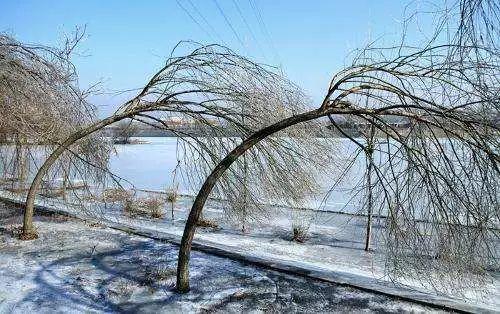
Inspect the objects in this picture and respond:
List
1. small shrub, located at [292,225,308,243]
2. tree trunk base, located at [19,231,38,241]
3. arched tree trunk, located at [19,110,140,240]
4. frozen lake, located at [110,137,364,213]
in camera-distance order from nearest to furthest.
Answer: arched tree trunk, located at [19,110,140,240] < tree trunk base, located at [19,231,38,241] < small shrub, located at [292,225,308,243] < frozen lake, located at [110,137,364,213]

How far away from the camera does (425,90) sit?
14.7ft

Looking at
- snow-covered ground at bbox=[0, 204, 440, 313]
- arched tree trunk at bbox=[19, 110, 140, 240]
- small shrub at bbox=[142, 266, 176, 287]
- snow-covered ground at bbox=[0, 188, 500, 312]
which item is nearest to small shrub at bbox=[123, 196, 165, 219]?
snow-covered ground at bbox=[0, 188, 500, 312]

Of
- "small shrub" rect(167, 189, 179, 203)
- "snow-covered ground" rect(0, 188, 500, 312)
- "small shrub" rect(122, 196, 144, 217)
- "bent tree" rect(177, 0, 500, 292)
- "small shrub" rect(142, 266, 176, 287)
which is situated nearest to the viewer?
"bent tree" rect(177, 0, 500, 292)

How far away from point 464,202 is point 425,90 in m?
1.14

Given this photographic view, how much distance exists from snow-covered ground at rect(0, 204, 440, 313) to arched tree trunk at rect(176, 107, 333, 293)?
0.96 feet

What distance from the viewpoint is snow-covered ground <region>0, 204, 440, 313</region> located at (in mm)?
5535

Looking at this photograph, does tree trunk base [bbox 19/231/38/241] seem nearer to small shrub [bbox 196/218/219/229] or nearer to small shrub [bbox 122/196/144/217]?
small shrub [bbox 196/218/219/229]

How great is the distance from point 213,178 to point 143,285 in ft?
6.06

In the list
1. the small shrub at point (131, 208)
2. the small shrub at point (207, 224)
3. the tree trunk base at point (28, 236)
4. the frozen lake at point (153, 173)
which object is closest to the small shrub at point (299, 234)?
the small shrub at point (207, 224)

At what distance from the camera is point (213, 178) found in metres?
5.63

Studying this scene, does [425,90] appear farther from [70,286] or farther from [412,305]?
[70,286]

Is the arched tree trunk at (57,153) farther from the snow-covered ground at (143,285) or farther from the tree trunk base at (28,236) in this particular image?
the snow-covered ground at (143,285)

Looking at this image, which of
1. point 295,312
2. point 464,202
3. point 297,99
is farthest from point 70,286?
point 464,202

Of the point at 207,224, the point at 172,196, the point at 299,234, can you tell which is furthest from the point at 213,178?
the point at 172,196
